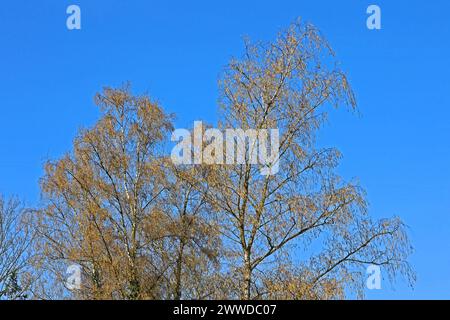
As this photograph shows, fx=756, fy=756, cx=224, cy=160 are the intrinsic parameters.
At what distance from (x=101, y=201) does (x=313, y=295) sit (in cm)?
1087

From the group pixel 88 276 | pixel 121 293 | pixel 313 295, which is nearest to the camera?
pixel 313 295

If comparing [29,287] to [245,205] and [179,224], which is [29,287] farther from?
[245,205]

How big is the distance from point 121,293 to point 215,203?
23.4 ft

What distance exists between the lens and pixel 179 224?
69.6 ft

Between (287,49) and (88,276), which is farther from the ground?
(287,49)

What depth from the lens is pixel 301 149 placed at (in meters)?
13.4
